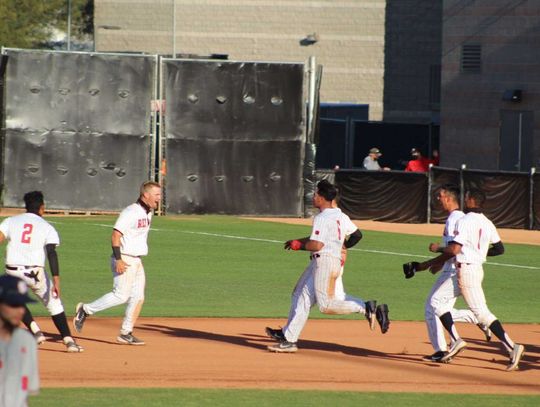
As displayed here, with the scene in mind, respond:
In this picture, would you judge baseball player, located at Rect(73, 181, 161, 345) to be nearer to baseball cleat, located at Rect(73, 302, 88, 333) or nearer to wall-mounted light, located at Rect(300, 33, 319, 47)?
baseball cleat, located at Rect(73, 302, 88, 333)

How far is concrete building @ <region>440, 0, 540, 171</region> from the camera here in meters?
40.9

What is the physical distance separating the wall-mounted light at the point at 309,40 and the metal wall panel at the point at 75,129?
28886 mm

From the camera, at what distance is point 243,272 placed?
2258 centimetres

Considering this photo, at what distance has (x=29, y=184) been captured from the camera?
107 feet

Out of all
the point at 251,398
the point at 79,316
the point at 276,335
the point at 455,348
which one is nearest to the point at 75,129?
the point at 79,316

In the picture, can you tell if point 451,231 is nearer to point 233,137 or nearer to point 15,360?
point 15,360

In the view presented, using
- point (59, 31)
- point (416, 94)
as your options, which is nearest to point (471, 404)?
point (416, 94)

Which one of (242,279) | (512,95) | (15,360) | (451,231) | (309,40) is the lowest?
(242,279)

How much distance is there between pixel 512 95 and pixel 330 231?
28607 millimetres

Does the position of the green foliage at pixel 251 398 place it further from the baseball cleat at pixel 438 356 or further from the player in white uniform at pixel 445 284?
the baseball cleat at pixel 438 356

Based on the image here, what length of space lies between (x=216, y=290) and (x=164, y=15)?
4373 centimetres

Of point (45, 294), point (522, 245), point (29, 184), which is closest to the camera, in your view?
point (45, 294)

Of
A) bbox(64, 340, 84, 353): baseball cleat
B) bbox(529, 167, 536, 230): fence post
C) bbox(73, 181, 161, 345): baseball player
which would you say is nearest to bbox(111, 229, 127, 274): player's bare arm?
bbox(73, 181, 161, 345): baseball player

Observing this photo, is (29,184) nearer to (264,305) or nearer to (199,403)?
(264,305)
